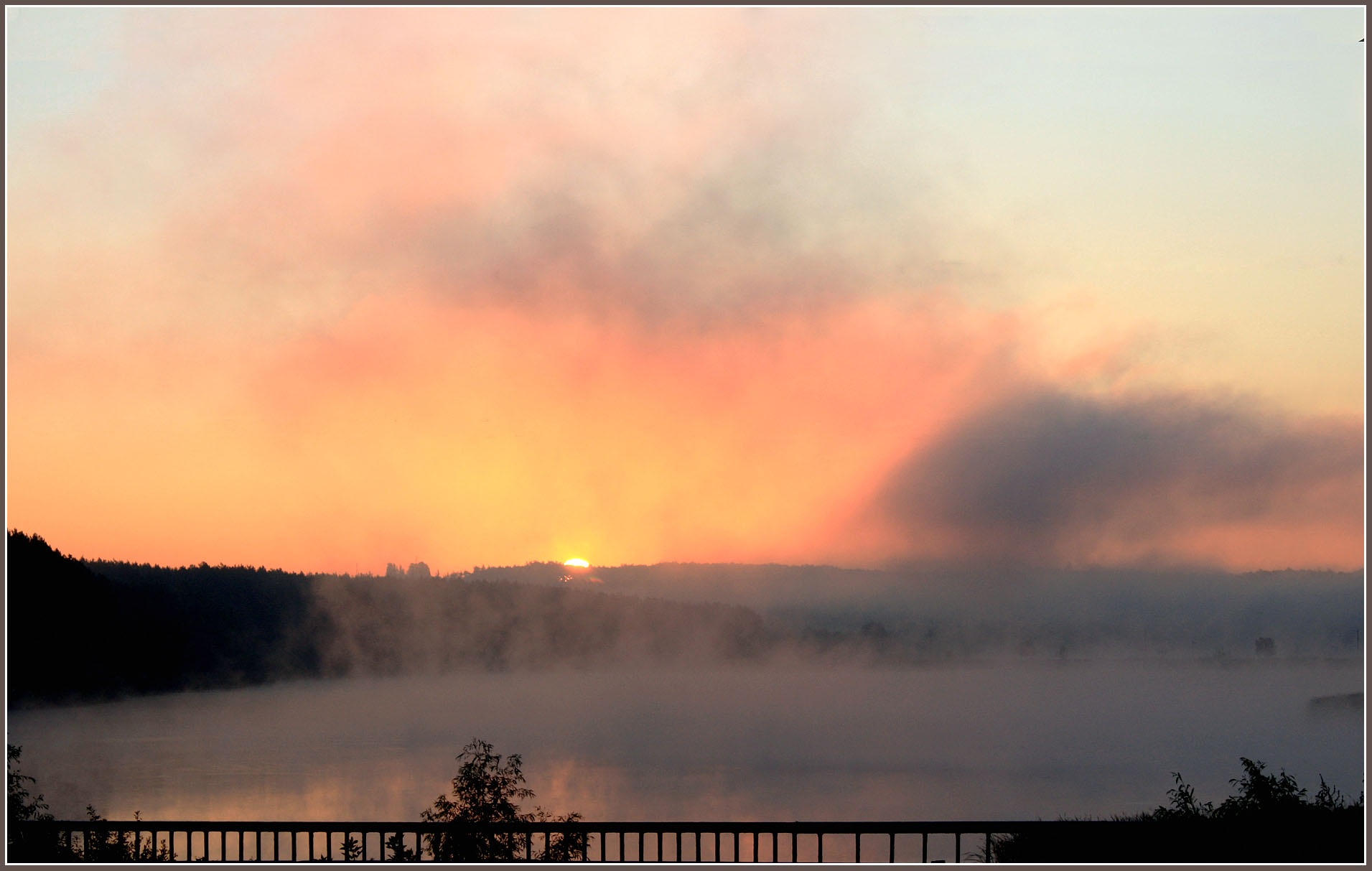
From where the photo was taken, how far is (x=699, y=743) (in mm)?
86562

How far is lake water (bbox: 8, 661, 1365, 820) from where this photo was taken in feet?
185

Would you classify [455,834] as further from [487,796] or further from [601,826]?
[487,796]

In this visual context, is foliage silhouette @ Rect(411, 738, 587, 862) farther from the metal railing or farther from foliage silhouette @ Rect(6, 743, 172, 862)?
foliage silhouette @ Rect(6, 743, 172, 862)

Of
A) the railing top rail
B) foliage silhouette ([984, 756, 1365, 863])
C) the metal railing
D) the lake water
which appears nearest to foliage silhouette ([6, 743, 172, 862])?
the metal railing

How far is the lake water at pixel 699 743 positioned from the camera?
56438mm

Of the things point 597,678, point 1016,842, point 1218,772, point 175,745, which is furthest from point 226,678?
point 1218,772

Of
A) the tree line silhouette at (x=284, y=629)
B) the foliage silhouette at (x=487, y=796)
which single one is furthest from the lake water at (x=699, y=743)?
the foliage silhouette at (x=487, y=796)

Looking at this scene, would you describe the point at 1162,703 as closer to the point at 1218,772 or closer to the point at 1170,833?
the point at 1218,772

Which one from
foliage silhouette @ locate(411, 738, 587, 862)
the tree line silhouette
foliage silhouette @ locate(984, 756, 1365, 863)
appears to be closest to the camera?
foliage silhouette @ locate(984, 756, 1365, 863)

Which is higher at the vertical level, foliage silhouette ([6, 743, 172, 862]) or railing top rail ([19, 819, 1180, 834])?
railing top rail ([19, 819, 1180, 834])

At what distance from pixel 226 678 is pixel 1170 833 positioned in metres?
67.5

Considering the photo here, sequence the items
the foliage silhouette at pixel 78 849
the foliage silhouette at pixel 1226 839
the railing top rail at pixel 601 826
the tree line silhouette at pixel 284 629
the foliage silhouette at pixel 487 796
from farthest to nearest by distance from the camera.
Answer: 1. the tree line silhouette at pixel 284 629
2. the foliage silhouette at pixel 487 796
3. the foliage silhouette at pixel 78 849
4. the foliage silhouette at pixel 1226 839
5. the railing top rail at pixel 601 826

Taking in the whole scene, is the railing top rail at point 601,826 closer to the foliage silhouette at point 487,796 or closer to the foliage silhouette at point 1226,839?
the foliage silhouette at point 1226,839

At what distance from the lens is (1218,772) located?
79.1 m
